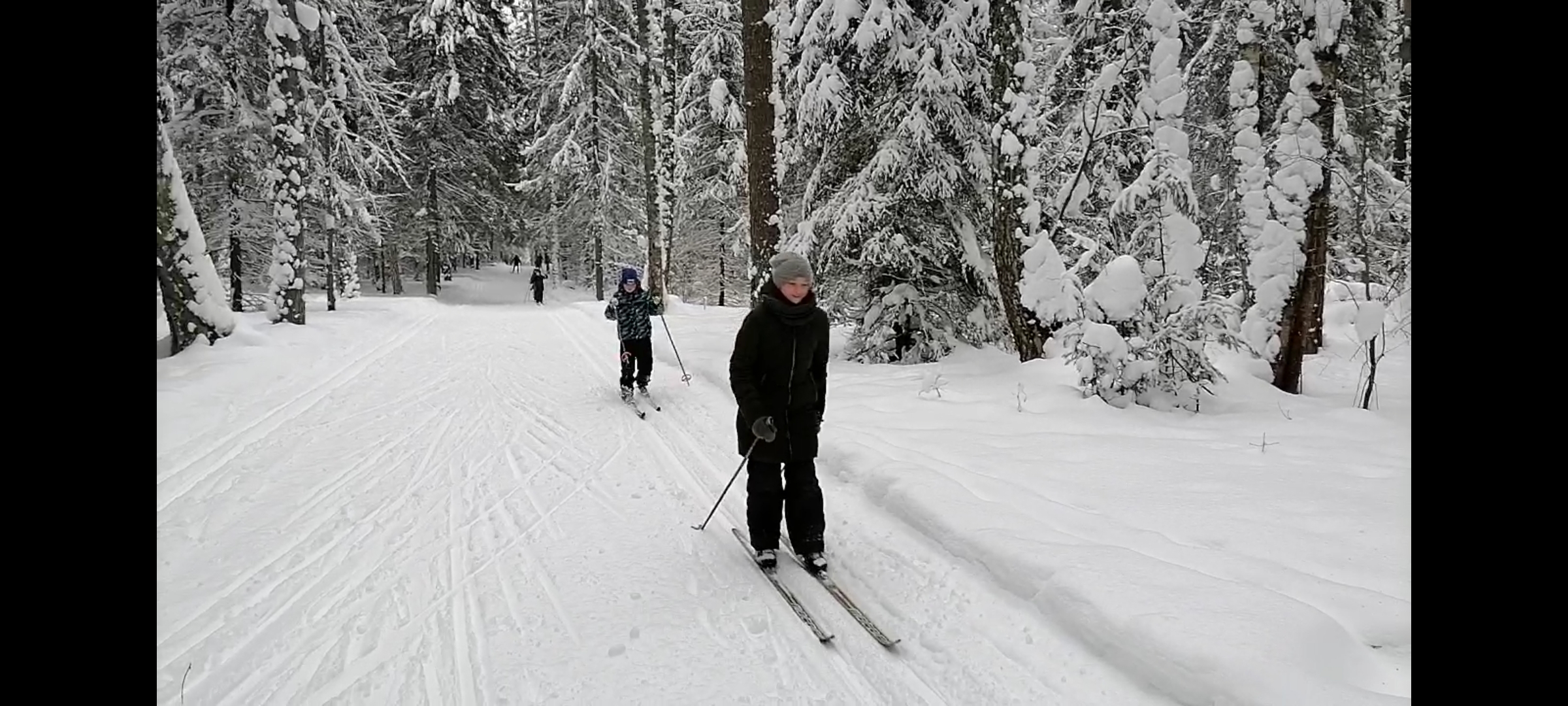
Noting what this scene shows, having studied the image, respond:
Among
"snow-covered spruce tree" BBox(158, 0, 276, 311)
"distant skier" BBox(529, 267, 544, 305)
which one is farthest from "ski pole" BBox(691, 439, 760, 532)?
"distant skier" BBox(529, 267, 544, 305)

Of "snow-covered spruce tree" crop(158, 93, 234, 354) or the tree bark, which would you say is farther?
→ the tree bark

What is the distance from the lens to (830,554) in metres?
5.44

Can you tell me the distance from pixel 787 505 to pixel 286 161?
15.6 m

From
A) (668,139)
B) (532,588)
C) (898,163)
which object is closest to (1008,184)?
(898,163)

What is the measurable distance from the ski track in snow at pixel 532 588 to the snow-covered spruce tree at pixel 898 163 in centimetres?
400

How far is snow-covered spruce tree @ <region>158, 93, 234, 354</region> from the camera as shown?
38.5 ft

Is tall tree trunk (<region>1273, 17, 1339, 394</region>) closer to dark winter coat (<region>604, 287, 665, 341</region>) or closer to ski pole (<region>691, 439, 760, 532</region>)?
ski pole (<region>691, 439, 760, 532</region>)

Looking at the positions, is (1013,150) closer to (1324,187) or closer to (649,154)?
(1324,187)

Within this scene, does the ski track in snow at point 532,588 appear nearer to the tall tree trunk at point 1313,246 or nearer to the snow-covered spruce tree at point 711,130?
the tall tree trunk at point 1313,246

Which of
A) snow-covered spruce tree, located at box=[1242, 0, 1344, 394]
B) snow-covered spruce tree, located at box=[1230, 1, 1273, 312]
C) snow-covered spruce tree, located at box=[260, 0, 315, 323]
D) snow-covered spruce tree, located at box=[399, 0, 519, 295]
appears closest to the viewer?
snow-covered spruce tree, located at box=[1242, 0, 1344, 394]

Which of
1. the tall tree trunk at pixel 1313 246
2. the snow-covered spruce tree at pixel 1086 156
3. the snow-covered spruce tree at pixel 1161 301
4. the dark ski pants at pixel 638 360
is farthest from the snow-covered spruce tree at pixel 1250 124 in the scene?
the dark ski pants at pixel 638 360

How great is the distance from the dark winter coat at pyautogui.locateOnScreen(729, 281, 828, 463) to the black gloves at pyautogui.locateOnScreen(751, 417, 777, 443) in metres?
0.07
